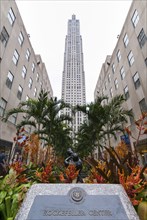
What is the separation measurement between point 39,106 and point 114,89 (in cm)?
1783

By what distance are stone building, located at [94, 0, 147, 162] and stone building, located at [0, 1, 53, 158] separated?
10.8 meters

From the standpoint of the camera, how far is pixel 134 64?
18.4 m

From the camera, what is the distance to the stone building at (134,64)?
16.1 m

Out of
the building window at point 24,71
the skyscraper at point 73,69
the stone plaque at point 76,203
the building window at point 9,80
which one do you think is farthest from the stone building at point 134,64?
the skyscraper at point 73,69

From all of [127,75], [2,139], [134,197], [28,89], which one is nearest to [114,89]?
[127,75]

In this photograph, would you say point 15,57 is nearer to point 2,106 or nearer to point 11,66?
point 11,66

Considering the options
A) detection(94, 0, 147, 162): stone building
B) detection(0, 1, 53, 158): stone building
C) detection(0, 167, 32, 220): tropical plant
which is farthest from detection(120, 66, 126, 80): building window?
detection(0, 167, 32, 220): tropical plant

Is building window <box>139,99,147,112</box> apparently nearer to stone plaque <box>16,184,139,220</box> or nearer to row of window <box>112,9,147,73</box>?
row of window <box>112,9,147,73</box>

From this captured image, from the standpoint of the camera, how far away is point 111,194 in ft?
6.37

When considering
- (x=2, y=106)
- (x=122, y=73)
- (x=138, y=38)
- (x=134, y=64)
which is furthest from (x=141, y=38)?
(x=2, y=106)

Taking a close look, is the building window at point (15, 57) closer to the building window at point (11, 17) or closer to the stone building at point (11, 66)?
the stone building at point (11, 66)

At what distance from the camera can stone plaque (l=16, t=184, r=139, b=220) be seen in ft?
5.45

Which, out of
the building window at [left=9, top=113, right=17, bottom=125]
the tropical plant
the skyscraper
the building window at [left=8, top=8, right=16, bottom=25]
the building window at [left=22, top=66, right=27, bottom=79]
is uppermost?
the skyscraper

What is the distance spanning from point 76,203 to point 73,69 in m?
125
